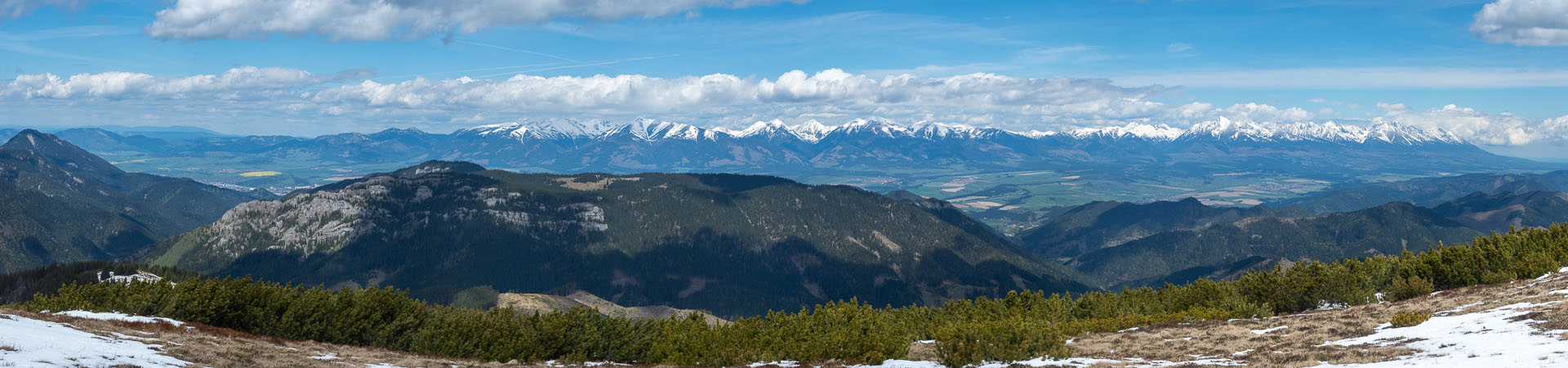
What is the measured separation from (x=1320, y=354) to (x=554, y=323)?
157 feet

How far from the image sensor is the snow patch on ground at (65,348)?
2970cm

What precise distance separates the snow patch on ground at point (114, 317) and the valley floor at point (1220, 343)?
0.12m

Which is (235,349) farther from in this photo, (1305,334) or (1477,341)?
(1477,341)

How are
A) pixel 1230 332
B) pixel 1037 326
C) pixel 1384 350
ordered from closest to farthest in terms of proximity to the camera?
pixel 1384 350
pixel 1037 326
pixel 1230 332

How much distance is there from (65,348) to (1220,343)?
5706 centimetres

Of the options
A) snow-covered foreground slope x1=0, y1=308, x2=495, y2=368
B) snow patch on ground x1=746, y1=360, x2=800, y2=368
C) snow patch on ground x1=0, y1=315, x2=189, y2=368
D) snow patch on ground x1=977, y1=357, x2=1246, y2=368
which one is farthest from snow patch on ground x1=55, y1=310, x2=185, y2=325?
snow patch on ground x1=977, y1=357, x2=1246, y2=368

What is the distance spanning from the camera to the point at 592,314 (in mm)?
65938

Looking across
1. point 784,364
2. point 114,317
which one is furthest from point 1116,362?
point 114,317

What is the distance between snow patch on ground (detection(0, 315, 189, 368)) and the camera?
97.5 ft

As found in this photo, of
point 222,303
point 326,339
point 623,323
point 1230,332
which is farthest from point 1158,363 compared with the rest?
point 222,303

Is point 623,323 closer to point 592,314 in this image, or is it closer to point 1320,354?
point 592,314

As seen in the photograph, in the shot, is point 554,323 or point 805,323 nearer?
point 805,323

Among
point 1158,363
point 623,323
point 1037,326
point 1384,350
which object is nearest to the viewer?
point 1384,350

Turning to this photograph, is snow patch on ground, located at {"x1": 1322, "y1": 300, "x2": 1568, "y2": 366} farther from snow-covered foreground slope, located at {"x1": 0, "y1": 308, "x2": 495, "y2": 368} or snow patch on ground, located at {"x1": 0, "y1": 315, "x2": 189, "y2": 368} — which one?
snow patch on ground, located at {"x1": 0, "y1": 315, "x2": 189, "y2": 368}
